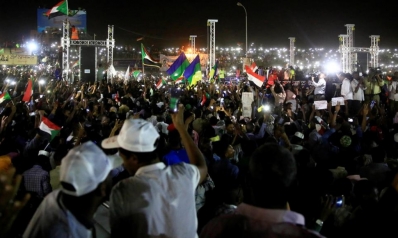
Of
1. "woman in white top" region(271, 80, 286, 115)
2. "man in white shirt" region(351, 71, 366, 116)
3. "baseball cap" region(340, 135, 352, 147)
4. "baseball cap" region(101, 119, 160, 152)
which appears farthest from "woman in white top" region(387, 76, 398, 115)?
"baseball cap" region(101, 119, 160, 152)

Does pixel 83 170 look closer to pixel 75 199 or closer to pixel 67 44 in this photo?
pixel 75 199

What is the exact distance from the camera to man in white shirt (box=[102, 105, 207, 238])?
2.49 metres

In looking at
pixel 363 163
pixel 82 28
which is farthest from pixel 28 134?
pixel 82 28

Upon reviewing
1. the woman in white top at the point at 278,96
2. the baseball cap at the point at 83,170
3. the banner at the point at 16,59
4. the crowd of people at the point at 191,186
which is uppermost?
the banner at the point at 16,59

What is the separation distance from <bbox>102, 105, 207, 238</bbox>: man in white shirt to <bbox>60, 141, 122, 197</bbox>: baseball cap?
0.29m

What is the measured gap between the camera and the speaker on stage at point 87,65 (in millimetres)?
31016

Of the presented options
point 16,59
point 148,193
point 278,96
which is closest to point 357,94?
point 278,96

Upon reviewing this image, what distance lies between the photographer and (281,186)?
6.86ft

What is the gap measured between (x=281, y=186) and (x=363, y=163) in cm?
431

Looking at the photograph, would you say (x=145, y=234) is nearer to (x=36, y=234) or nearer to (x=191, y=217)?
(x=191, y=217)

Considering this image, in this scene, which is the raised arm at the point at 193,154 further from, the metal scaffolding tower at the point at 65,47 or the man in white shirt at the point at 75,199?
the metal scaffolding tower at the point at 65,47

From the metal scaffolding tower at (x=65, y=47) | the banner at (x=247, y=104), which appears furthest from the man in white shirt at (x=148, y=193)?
the metal scaffolding tower at (x=65, y=47)

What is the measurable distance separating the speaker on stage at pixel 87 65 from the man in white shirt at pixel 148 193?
29.3 m

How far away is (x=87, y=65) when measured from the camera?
102 feet
